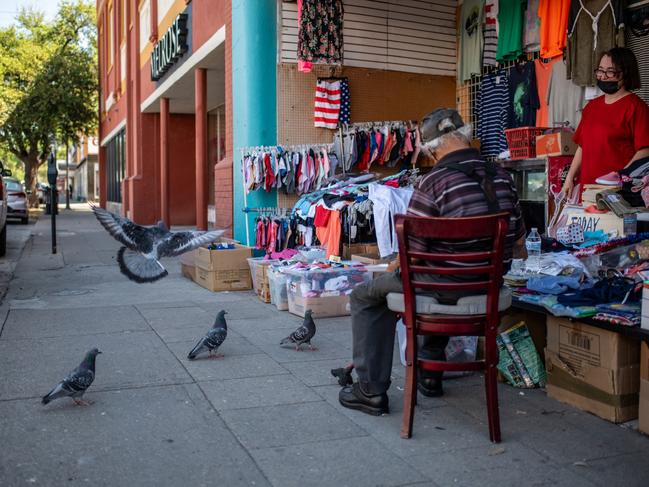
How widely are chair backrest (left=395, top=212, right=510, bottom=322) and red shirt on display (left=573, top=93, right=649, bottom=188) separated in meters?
3.13

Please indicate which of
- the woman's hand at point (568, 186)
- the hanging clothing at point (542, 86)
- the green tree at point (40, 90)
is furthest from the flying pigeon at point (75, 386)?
the green tree at point (40, 90)

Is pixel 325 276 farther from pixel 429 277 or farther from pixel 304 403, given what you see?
pixel 429 277

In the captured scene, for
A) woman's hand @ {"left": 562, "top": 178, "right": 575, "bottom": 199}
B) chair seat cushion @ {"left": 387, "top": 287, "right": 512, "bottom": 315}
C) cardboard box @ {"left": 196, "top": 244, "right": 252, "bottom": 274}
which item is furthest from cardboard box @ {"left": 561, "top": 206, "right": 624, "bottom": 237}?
cardboard box @ {"left": 196, "top": 244, "right": 252, "bottom": 274}

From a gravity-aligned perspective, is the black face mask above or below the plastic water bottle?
above

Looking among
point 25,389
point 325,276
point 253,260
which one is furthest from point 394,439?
point 253,260

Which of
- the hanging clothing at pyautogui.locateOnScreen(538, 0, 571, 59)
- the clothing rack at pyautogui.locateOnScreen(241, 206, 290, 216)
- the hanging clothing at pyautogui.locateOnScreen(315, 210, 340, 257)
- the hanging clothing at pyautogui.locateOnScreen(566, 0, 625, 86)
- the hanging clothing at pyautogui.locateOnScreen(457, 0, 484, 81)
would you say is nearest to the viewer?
the hanging clothing at pyautogui.locateOnScreen(566, 0, 625, 86)

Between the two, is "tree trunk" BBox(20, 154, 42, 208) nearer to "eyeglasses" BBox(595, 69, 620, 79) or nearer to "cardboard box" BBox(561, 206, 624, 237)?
"cardboard box" BBox(561, 206, 624, 237)

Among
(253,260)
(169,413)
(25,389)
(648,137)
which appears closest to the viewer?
(169,413)

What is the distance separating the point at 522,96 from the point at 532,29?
2.85ft

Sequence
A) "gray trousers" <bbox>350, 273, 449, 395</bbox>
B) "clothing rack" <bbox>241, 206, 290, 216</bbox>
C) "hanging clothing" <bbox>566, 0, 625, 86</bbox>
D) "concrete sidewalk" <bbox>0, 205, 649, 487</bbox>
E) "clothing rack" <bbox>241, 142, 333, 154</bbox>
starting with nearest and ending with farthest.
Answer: "concrete sidewalk" <bbox>0, 205, 649, 487</bbox>
"gray trousers" <bbox>350, 273, 449, 395</bbox>
"hanging clothing" <bbox>566, 0, 625, 86</bbox>
"clothing rack" <bbox>241, 142, 333, 154</bbox>
"clothing rack" <bbox>241, 206, 290, 216</bbox>

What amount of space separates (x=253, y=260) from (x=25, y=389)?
4236 mm

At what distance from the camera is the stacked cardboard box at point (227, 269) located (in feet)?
29.3

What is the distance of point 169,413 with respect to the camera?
164 inches

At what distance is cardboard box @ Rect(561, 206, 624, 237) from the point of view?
5609mm
